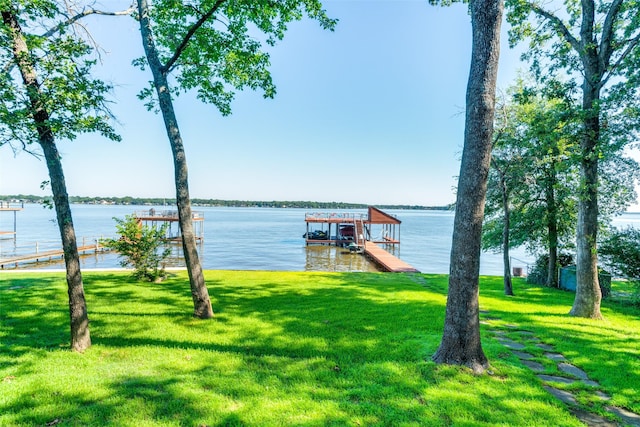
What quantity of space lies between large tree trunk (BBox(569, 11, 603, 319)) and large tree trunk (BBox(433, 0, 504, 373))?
4917 mm

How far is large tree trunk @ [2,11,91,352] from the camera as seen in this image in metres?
4.25

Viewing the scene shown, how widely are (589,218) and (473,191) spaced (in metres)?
5.55

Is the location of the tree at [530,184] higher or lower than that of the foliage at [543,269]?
higher

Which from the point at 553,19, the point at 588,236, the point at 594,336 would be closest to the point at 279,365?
the point at 594,336

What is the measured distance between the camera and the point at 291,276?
1240cm

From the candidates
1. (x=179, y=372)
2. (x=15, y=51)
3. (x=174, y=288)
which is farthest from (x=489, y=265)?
(x=15, y=51)

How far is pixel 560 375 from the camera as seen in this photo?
410cm

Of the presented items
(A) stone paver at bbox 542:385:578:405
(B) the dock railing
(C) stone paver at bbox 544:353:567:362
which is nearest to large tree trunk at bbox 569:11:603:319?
(C) stone paver at bbox 544:353:567:362

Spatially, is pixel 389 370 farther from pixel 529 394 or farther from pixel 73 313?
pixel 73 313

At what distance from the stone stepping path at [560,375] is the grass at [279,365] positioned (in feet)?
0.43

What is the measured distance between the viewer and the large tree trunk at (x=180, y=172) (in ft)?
21.0

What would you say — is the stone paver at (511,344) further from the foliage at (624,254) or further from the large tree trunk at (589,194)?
the foliage at (624,254)

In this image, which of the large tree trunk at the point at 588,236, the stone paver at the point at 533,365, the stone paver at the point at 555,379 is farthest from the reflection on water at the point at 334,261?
the stone paver at the point at 555,379

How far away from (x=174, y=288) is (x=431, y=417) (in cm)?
857
